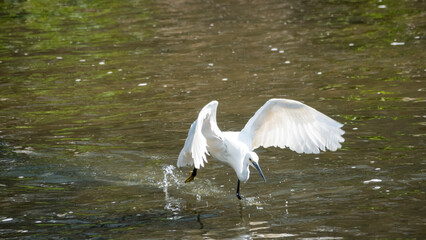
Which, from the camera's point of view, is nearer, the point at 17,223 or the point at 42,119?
the point at 17,223

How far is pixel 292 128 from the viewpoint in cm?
742

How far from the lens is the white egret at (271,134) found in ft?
22.8

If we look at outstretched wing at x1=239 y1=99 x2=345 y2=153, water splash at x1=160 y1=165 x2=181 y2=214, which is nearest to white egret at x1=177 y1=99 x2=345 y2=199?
outstretched wing at x1=239 y1=99 x2=345 y2=153

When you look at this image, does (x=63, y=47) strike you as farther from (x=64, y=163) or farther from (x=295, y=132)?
Answer: (x=295, y=132)

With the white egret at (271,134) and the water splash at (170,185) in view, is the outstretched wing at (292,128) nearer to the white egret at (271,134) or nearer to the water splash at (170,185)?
the white egret at (271,134)

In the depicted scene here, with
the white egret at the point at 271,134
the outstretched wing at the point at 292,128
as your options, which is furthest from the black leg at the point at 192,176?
the outstretched wing at the point at 292,128

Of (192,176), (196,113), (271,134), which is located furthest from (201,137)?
(196,113)

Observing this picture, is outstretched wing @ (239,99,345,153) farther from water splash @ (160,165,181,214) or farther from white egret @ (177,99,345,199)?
water splash @ (160,165,181,214)

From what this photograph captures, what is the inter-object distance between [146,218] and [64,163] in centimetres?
211

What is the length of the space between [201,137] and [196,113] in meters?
3.65

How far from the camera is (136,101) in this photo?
10828 millimetres

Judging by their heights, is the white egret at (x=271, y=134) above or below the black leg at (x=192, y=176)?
above

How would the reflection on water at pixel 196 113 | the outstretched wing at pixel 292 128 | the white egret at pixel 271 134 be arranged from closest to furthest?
Result: the reflection on water at pixel 196 113 → the white egret at pixel 271 134 → the outstretched wing at pixel 292 128

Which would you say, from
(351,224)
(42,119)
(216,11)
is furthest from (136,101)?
(216,11)
